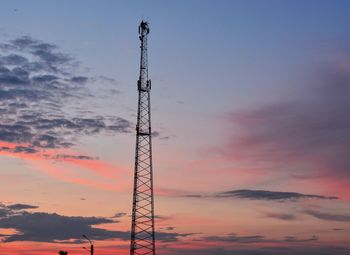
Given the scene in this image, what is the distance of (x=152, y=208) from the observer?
10431cm

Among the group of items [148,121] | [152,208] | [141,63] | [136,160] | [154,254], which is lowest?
[154,254]

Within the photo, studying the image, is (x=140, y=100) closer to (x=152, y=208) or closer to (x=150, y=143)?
(x=150, y=143)

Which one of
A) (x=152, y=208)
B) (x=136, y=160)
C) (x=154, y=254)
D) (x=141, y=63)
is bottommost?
(x=154, y=254)

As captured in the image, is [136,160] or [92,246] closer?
[92,246]

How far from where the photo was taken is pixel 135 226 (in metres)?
101

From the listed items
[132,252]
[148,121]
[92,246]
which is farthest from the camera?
[148,121]

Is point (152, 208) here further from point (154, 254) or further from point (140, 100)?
point (140, 100)

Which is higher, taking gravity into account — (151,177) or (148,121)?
(148,121)

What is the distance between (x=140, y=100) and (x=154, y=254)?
27332 millimetres

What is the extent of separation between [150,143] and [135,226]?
1528cm

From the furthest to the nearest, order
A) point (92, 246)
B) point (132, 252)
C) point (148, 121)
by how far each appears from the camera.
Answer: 1. point (148, 121)
2. point (132, 252)
3. point (92, 246)

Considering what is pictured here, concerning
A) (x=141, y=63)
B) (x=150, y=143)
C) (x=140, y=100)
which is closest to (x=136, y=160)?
(x=150, y=143)

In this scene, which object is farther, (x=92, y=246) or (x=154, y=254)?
(x=154, y=254)

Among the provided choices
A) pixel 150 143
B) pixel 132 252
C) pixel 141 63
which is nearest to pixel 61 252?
pixel 132 252
